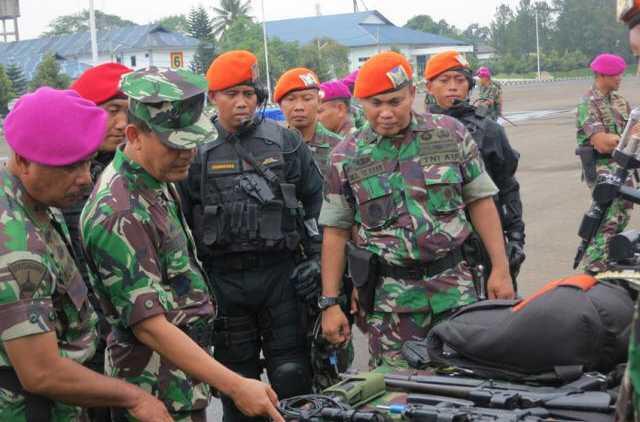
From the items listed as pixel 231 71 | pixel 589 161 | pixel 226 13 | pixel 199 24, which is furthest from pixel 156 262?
pixel 226 13

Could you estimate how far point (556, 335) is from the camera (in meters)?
2.93

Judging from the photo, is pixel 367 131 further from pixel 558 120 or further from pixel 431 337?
pixel 558 120

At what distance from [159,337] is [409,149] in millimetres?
1750

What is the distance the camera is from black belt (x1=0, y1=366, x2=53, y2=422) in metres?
2.73

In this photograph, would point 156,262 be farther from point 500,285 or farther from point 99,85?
point 500,285

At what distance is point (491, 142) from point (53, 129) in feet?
10.9

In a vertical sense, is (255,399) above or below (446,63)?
below

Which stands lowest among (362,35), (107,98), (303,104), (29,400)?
(29,400)

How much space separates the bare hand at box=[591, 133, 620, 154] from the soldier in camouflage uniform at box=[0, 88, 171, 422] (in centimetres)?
652

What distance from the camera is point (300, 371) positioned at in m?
4.59

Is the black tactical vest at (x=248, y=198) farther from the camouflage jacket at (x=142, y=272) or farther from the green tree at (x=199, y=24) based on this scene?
the green tree at (x=199, y=24)

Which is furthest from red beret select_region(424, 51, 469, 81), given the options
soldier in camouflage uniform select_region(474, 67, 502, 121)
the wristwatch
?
soldier in camouflage uniform select_region(474, 67, 502, 121)

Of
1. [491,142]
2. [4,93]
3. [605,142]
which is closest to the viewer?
[491,142]

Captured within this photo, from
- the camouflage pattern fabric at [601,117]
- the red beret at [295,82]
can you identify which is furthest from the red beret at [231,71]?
the camouflage pattern fabric at [601,117]
